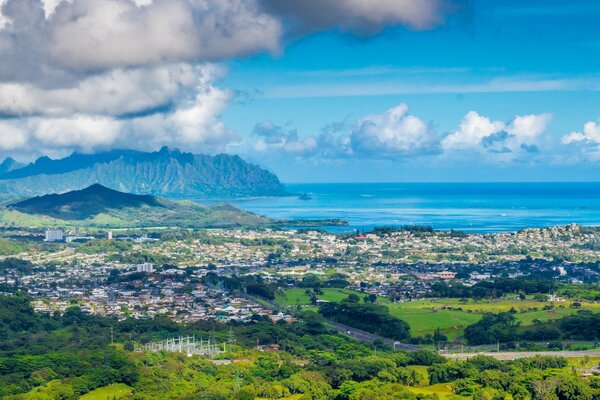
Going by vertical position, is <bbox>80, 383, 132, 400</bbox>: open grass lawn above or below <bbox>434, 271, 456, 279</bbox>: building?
Result: below

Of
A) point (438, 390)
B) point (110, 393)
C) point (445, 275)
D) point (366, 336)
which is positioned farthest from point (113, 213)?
point (438, 390)

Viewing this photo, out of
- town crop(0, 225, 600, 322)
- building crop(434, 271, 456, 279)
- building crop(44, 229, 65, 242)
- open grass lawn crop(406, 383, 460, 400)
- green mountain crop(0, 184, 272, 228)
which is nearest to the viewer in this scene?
open grass lawn crop(406, 383, 460, 400)

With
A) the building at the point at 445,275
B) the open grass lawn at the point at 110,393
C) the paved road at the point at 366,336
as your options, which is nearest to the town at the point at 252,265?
the building at the point at 445,275

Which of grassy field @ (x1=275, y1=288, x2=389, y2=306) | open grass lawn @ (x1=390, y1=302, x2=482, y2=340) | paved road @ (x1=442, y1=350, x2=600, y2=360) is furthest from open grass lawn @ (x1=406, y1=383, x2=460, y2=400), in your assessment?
grassy field @ (x1=275, y1=288, x2=389, y2=306)

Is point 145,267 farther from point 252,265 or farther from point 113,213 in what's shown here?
point 113,213

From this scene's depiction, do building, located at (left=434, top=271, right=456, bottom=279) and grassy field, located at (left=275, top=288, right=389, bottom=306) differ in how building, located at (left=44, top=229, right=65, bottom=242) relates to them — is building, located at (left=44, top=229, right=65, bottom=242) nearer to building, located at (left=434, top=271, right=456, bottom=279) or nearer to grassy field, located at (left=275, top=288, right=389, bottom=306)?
grassy field, located at (left=275, top=288, right=389, bottom=306)

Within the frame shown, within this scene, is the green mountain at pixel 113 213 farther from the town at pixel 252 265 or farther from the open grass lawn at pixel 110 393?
the open grass lawn at pixel 110 393

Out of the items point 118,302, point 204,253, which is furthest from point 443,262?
point 118,302
